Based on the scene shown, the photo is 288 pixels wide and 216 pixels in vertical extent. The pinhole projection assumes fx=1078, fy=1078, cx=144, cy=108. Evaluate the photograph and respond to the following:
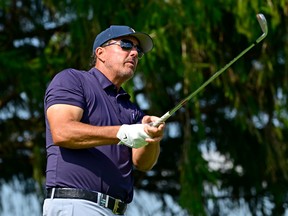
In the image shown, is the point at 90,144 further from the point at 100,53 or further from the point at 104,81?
the point at 100,53

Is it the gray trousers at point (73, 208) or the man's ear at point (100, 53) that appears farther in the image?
the man's ear at point (100, 53)

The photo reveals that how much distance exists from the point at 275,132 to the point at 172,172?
201 cm

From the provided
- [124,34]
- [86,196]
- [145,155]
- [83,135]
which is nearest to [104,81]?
[124,34]

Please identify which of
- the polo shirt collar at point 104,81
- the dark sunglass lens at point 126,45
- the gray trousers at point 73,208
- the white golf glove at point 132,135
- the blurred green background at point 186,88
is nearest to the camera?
the white golf glove at point 132,135

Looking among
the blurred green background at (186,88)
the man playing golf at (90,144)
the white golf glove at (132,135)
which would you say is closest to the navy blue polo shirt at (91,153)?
the man playing golf at (90,144)

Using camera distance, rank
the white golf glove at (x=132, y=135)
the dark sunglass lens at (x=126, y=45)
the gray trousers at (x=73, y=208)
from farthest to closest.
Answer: the dark sunglass lens at (x=126, y=45) < the gray trousers at (x=73, y=208) < the white golf glove at (x=132, y=135)

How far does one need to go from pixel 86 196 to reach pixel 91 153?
199 millimetres

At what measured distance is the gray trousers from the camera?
4.80m

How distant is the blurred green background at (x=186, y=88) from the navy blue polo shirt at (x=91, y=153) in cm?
479

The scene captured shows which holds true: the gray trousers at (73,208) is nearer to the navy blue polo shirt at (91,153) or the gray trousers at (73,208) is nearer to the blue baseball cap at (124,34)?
the navy blue polo shirt at (91,153)

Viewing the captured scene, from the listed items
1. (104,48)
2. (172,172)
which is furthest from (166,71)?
(104,48)

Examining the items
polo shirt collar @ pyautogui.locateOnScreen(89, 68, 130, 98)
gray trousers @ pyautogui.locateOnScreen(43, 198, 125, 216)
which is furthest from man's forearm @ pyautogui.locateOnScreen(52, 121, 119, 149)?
polo shirt collar @ pyautogui.locateOnScreen(89, 68, 130, 98)

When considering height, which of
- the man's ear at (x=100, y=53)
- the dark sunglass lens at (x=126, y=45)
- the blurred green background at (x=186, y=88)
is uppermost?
the dark sunglass lens at (x=126, y=45)

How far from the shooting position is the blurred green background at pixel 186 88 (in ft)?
33.8
